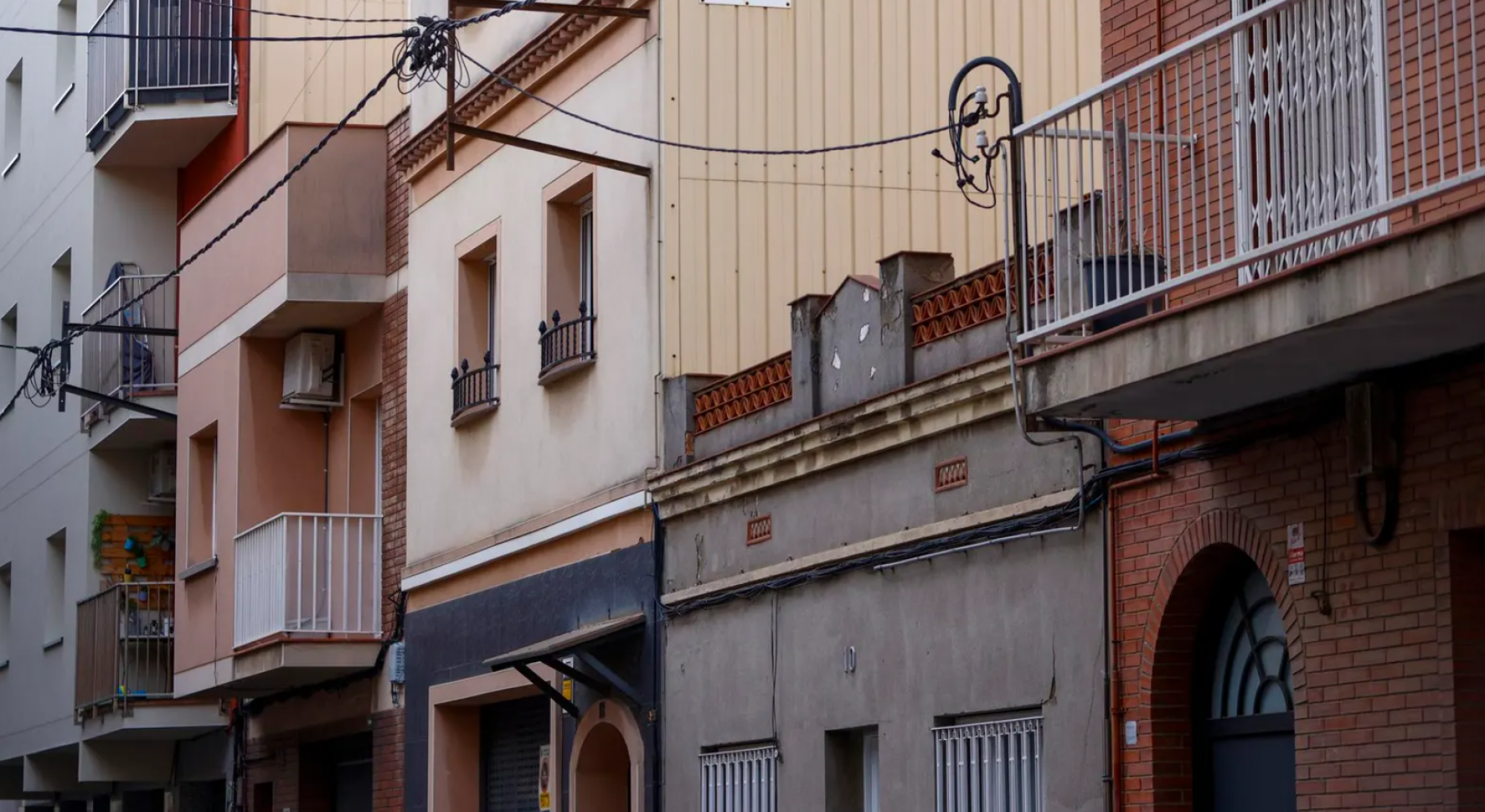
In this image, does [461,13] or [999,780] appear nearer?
[999,780]

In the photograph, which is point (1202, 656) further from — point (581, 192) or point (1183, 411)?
point (581, 192)

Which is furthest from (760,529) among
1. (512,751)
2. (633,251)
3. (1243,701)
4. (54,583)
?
(54,583)

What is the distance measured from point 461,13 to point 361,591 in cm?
514

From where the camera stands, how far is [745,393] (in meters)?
14.6

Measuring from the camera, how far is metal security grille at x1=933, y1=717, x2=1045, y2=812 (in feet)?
37.4

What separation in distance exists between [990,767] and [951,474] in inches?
59.6

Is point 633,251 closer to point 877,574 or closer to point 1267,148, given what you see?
point 877,574

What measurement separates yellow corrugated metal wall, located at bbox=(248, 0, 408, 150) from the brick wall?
13.5 m

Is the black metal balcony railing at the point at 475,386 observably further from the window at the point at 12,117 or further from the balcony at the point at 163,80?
the window at the point at 12,117

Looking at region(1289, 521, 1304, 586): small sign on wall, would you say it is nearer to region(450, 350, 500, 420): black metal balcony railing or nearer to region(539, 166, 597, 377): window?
region(539, 166, 597, 377): window

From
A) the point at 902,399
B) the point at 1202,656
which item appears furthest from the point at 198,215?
the point at 1202,656

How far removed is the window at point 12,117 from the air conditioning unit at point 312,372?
12.7 metres

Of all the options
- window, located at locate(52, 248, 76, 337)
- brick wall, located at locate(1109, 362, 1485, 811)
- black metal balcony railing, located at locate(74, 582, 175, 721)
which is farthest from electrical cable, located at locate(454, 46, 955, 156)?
window, located at locate(52, 248, 76, 337)

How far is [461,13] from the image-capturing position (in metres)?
18.3
